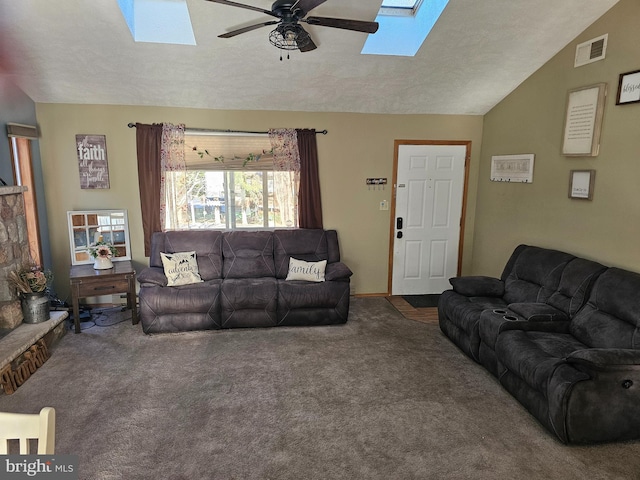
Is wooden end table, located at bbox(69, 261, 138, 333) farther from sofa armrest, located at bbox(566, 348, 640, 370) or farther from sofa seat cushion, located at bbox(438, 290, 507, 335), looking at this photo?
sofa armrest, located at bbox(566, 348, 640, 370)

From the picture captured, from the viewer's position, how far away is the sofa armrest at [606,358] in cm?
229

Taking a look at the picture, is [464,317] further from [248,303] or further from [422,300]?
[248,303]

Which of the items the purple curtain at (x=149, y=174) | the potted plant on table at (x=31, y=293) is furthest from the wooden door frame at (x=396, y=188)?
the potted plant on table at (x=31, y=293)

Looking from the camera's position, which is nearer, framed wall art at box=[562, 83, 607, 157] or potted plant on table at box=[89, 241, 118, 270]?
framed wall art at box=[562, 83, 607, 157]

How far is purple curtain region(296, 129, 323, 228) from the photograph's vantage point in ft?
15.7

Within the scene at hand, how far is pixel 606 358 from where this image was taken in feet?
7.57

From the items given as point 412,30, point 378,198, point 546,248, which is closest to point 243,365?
point 378,198

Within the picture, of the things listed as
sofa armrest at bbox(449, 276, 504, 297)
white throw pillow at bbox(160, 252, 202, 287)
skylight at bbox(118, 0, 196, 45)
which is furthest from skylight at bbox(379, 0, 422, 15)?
white throw pillow at bbox(160, 252, 202, 287)

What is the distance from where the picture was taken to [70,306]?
4.58 metres

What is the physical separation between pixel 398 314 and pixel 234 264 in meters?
1.99

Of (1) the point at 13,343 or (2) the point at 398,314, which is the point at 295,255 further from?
(1) the point at 13,343

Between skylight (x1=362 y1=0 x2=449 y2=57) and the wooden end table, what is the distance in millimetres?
3355

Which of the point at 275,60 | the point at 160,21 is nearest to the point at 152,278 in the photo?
the point at 160,21

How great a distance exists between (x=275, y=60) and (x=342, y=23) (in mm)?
1373
